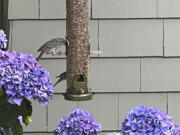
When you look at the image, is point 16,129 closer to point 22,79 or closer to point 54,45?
point 22,79

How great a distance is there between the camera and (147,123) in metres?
1.23

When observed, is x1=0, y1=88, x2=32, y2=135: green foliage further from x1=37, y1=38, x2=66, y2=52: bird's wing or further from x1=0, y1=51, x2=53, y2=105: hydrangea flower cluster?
x1=37, y1=38, x2=66, y2=52: bird's wing

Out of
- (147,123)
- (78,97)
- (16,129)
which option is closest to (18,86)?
(16,129)

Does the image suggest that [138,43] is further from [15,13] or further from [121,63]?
[15,13]

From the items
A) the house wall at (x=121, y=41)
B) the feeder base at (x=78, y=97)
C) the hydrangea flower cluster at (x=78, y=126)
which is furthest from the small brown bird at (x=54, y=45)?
the hydrangea flower cluster at (x=78, y=126)

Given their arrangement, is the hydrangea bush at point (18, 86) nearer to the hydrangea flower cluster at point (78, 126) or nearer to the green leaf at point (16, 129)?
the green leaf at point (16, 129)

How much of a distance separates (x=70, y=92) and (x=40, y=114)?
63 centimetres

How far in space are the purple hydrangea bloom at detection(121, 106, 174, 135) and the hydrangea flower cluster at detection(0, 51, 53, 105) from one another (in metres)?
0.22

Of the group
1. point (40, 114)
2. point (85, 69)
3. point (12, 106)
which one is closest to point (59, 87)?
point (40, 114)

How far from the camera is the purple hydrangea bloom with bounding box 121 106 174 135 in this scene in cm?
122

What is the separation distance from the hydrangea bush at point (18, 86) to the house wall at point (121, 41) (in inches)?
59.4

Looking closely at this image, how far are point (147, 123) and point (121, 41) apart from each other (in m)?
1.57

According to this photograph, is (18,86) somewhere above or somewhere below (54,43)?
below

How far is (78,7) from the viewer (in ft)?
7.36
